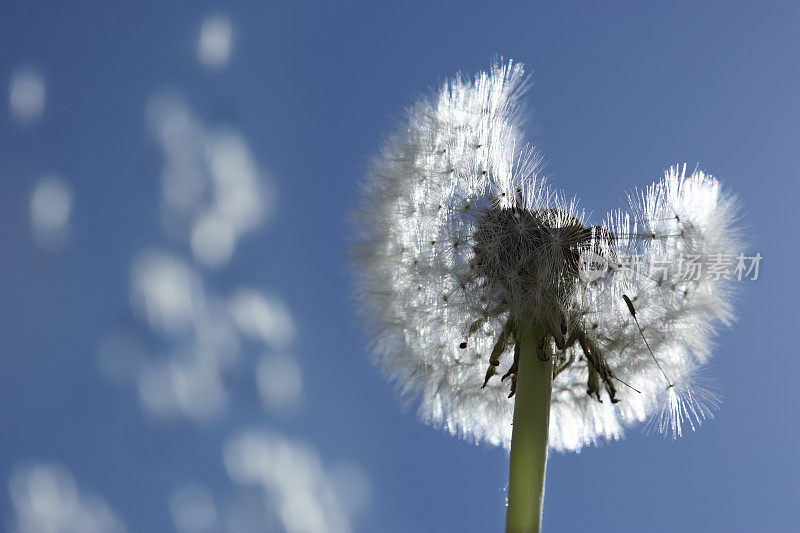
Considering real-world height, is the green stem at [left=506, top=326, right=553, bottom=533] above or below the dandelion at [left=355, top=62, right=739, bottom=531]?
below

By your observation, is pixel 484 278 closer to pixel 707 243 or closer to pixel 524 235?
pixel 524 235

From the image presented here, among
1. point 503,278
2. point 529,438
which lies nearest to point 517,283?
point 503,278

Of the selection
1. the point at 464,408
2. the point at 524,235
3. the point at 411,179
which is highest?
the point at 411,179

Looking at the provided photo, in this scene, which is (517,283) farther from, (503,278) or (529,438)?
(529,438)

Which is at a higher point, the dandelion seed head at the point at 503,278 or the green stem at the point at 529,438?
the dandelion seed head at the point at 503,278

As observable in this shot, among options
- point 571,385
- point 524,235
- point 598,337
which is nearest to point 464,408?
point 571,385

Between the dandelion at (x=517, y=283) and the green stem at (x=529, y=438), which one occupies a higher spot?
the dandelion at (x=517, y=283)
